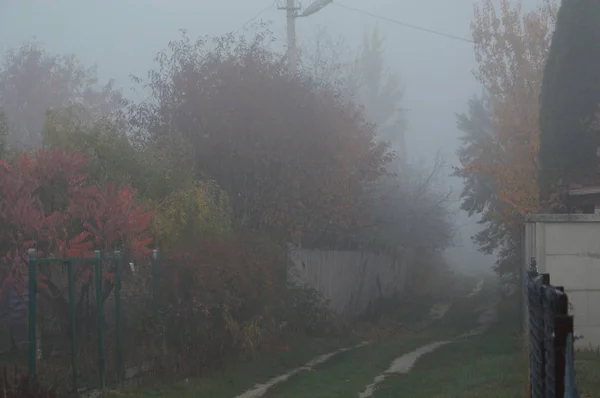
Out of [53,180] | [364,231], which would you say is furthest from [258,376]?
[364,231]

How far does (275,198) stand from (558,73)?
7800 mm

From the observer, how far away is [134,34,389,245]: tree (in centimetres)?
2097

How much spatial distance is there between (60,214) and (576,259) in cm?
858

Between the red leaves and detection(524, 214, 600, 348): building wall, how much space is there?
6756 mm

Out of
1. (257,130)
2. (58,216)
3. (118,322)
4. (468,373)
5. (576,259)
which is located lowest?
(468,373)

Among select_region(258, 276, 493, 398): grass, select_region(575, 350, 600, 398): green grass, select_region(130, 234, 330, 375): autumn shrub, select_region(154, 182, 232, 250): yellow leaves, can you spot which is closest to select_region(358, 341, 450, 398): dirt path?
select_region(258, 276, 493, 398): grass

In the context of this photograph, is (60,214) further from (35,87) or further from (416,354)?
(35,87)

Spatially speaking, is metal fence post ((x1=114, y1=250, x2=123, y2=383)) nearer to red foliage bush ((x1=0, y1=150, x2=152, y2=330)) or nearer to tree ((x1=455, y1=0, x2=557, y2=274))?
red foliage bush ((x1=0, y1=150, x2=152, y2=330))

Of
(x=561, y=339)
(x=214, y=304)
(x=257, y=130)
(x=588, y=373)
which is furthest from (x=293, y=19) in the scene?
(x=561, y=339)

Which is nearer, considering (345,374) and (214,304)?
(214,304)

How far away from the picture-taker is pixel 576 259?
47.6ft

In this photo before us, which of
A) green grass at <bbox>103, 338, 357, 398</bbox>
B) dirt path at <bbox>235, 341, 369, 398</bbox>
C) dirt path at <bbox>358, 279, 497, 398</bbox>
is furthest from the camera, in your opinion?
dirt path at <bbox>358, 279, 497, 398</bbox>

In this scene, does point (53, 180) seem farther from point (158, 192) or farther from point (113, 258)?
point (158, 192)

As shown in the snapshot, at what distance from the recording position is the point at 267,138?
21.0m
